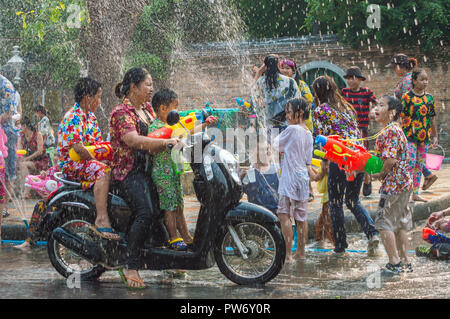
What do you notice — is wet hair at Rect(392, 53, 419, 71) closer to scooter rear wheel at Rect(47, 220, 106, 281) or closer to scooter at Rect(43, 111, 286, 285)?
scooter at Rect(43, 111, 286, 285)

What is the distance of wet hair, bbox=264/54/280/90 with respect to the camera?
8.01 metres

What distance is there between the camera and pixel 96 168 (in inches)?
233

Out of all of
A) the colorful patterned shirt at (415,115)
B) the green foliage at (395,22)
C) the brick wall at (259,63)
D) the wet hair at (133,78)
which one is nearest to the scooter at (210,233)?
the wet hair at (133,78)

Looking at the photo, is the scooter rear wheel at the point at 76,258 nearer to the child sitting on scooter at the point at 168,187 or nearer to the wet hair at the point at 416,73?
the child sitting on scooter at the point at 168,187

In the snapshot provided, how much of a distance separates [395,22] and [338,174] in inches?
604

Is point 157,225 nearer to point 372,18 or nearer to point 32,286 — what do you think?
point 32,286

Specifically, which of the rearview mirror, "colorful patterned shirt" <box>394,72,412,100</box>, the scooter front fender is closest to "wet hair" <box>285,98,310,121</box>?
the scooter front fender

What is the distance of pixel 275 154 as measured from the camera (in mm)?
7473

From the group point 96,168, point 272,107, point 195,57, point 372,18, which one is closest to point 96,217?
point 96,168

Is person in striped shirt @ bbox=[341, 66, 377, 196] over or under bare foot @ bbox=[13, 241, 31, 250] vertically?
over

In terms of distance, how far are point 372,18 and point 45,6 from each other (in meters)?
12.8

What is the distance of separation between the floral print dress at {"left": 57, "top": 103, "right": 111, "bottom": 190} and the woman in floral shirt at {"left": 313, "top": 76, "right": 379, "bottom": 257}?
250 centimetres

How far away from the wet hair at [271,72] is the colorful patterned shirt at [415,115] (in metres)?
2.31

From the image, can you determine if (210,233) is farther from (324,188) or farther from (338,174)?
(324,188)
